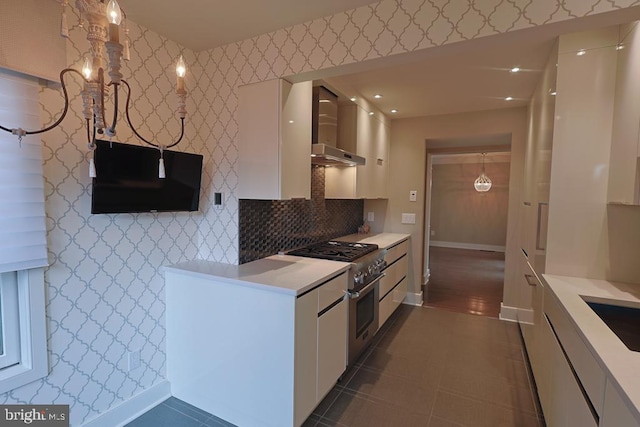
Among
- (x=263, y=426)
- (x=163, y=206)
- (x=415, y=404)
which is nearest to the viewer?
(x=263, y=426)

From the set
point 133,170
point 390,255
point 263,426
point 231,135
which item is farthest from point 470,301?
point 133,170

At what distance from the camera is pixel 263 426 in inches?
73.4

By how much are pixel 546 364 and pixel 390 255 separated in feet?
5.44

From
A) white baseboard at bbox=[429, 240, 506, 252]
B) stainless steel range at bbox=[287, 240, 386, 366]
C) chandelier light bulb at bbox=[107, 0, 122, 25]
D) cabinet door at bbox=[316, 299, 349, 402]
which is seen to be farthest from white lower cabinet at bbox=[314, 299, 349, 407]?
white baseboard at bbox=[429, 240, 506, 252]

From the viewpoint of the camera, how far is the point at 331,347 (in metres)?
2.15

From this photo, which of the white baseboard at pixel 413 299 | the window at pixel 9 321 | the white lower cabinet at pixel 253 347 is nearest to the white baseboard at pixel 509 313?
the white baseboard at pixel 413 299

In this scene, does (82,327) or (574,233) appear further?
(574,233)

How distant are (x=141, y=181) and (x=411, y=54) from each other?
5.61ft

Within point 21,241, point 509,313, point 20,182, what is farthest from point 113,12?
point 509,313

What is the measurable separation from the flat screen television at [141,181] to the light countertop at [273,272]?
44 cm

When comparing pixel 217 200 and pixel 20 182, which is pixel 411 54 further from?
pixel 20 182

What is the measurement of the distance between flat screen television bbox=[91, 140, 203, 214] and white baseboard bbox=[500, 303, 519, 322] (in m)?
3.65

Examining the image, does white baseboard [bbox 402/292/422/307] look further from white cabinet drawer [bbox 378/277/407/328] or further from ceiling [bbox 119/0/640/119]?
ceiling [bbox 119/0/640/119]

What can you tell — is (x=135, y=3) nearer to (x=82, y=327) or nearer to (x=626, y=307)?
(x=82, y=327)
